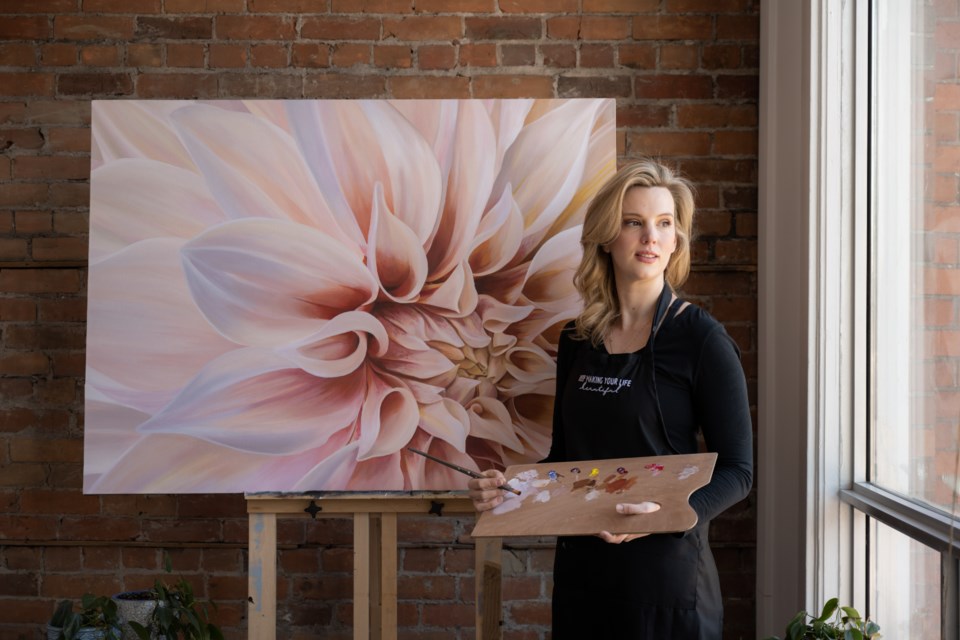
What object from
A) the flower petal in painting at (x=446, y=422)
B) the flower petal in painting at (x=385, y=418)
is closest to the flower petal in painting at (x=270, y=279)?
the flower petal in painting at (x=385, y=418)

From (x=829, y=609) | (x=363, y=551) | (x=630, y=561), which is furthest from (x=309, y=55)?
(x=829, y=609)

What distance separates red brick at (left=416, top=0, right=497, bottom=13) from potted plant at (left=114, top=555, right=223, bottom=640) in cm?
192

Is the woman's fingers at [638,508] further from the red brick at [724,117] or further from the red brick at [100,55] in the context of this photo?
the red brick at [100,55]

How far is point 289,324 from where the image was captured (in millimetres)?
2406

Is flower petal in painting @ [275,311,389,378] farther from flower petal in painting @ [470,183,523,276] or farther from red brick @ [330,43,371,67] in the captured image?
red brick @ [330,43,371,67]

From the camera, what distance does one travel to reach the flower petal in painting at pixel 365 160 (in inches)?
95.1

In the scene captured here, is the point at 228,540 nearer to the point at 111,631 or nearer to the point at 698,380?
the point at 111,631

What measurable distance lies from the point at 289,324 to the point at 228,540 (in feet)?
2.77

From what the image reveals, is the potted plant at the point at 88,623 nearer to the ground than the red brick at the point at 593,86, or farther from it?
nearer to the ground

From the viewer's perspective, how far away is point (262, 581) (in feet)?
7.55

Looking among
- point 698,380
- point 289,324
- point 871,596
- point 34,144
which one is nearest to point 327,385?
point 289,324

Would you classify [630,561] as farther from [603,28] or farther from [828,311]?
[603,28]

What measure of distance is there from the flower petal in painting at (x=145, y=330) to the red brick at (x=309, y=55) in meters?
0.77

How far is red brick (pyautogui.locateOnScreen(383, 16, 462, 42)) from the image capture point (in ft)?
9.09
